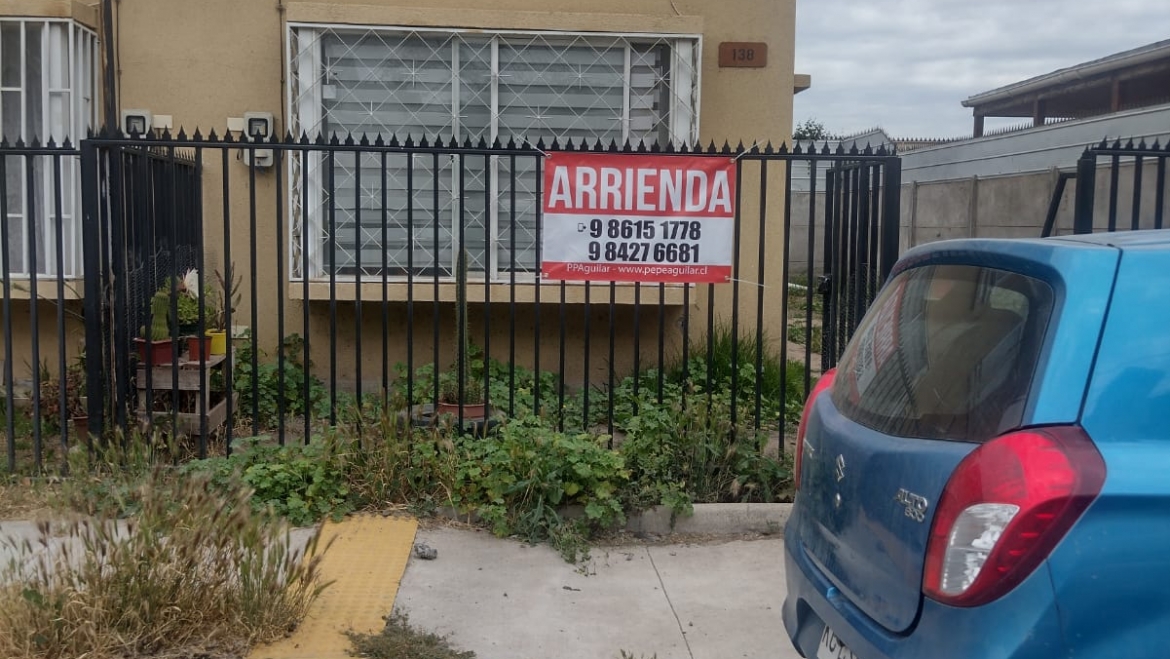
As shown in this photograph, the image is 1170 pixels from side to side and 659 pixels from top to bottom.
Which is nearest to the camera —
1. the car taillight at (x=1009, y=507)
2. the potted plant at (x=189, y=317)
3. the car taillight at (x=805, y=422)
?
the car taillight at (x=1009, y=507)

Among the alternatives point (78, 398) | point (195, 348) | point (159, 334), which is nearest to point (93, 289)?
point (159, 334)

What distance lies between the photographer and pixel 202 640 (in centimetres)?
425

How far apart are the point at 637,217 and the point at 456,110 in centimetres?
260

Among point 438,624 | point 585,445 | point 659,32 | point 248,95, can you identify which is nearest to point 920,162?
point 659,32

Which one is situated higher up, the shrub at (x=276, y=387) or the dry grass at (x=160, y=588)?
the shrub at (x=276, y=387)

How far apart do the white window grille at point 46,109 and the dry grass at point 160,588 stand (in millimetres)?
4310

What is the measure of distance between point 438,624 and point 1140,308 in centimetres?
311

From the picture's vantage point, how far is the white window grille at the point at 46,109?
784cm

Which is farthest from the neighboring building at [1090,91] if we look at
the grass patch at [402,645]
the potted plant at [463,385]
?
the grass patch at [402,645]

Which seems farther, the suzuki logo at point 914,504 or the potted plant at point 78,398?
the potted plant at point 78,398

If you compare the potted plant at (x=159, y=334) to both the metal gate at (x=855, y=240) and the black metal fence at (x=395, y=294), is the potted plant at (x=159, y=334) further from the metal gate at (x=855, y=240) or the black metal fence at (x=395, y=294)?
the metal gate at (x=855, y=240)

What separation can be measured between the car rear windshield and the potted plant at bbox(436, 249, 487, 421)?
315 cm

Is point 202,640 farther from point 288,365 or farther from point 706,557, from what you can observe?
point 288,365

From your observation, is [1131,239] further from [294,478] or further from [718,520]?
[294,478]
